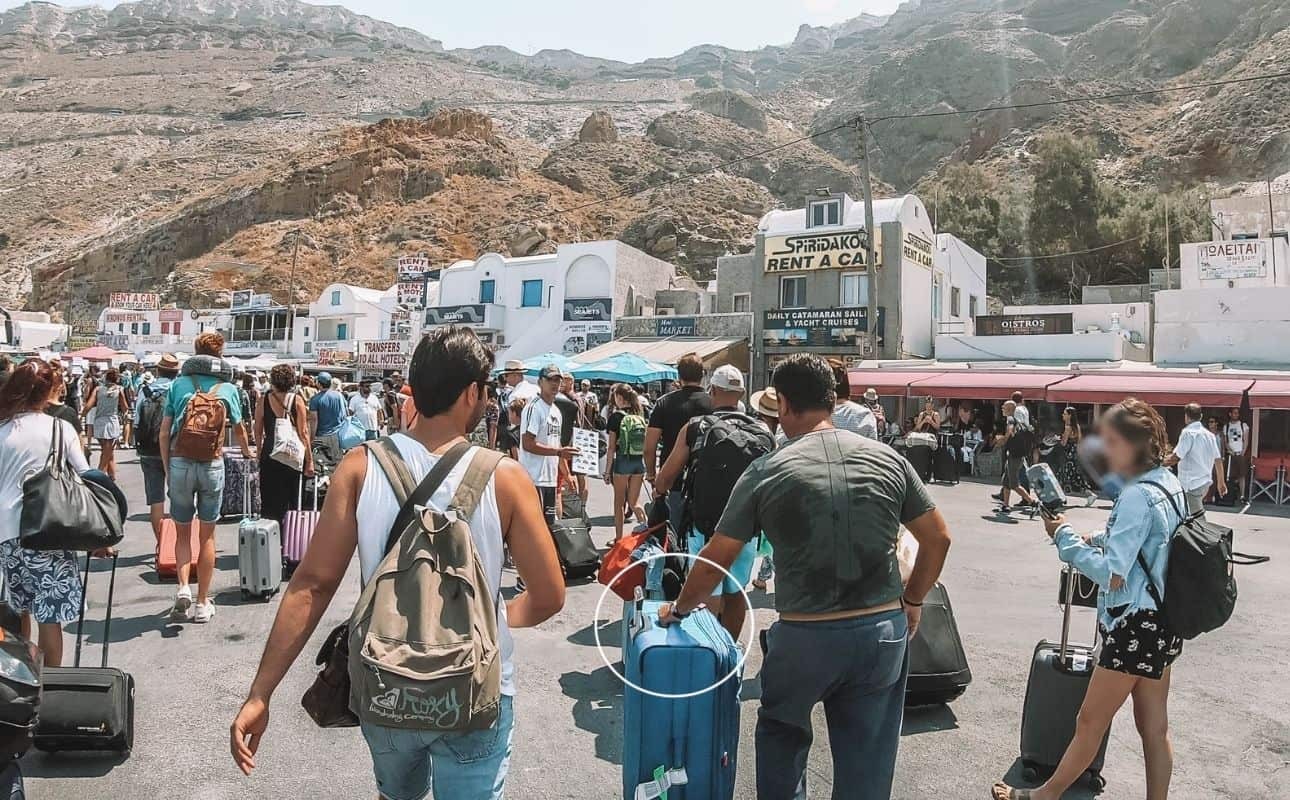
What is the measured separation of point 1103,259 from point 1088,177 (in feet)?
19.4

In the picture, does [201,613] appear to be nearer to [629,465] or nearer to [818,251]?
[629,465]

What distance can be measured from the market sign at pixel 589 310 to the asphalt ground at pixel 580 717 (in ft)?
84.4

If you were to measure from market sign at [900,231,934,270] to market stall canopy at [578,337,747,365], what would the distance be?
5777mm

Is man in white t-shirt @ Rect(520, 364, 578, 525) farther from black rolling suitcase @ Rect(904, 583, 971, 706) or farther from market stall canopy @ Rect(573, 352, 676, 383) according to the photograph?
market stall canopy @ Rect(573, 352, 676, 383)

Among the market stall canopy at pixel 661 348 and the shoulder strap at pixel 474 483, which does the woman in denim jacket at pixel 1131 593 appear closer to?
the shoulder strap at pixel 474 483

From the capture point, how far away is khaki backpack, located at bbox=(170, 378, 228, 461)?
5.22 m

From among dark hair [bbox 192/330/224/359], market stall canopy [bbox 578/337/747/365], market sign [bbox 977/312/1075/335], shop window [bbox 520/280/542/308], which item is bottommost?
dark hair [bbox 192/330/224/359]

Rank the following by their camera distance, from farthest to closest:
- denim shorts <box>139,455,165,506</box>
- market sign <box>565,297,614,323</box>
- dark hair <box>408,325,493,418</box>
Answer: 1. market sign <box>565,297,614,323</box>
2. denim shorts <box>139,455,165,506</box>
3. dark hair <box>408,325,493,418</box>

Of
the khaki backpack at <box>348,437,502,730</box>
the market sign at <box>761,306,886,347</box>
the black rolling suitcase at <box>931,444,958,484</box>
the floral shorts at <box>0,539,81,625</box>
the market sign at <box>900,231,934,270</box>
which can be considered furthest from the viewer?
the market sign at <box>900,231,934,270</box>

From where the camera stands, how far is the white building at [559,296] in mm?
32156

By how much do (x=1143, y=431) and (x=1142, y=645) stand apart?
2.47 feet

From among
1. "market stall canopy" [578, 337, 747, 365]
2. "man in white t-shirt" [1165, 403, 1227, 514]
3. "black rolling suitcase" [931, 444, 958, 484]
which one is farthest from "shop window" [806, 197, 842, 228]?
"man in white t-shirt" [1165, 403, 1227, 514]

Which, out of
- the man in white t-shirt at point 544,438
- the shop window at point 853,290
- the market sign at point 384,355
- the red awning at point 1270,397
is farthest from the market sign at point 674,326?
the man in white t-shirt at point 544,438

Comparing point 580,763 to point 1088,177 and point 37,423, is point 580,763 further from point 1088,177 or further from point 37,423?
point 1088,177
